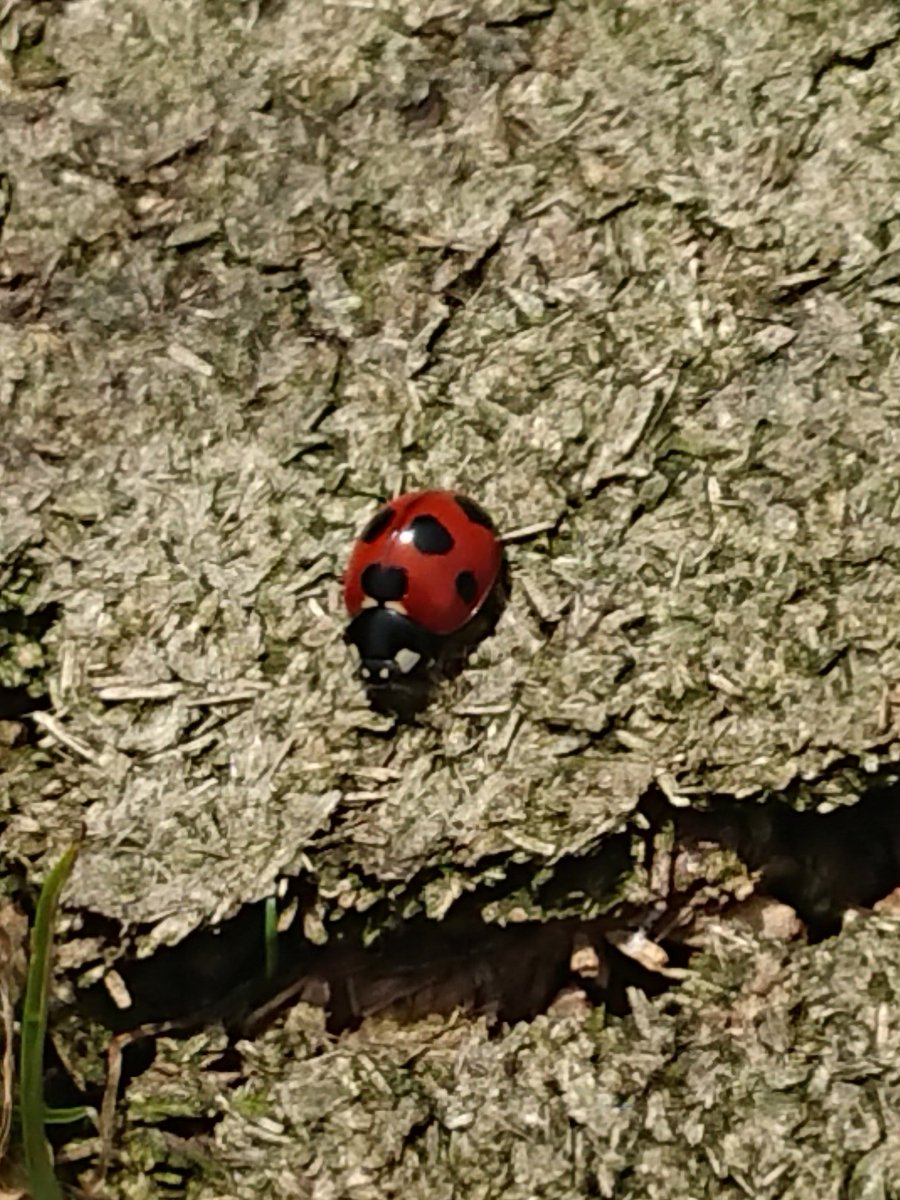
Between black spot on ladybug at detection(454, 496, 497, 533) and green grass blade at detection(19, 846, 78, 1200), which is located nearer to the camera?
green grass blade at detection(19, 846, 78, 1200)

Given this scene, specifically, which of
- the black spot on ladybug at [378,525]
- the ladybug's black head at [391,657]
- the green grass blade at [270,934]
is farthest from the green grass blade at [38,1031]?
the black spot on ladybug at [378,525]

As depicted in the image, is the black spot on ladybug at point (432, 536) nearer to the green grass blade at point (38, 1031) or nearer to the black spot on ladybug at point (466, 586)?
the black spot on ladybug at point (466, 586)

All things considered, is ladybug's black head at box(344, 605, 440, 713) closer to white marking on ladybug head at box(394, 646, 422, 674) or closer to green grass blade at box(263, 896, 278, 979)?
white marking on ladybug head at box(394, 646, 422, 674)

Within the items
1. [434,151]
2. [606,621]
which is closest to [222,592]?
[606,621]

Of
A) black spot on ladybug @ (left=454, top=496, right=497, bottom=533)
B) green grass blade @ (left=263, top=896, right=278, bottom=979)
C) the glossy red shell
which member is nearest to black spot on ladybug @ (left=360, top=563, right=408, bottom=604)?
the glossy red shell

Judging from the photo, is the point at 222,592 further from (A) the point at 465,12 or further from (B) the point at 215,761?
(A) the point at 465,12

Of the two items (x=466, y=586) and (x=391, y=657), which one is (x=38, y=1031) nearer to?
(x=391, y=657)
